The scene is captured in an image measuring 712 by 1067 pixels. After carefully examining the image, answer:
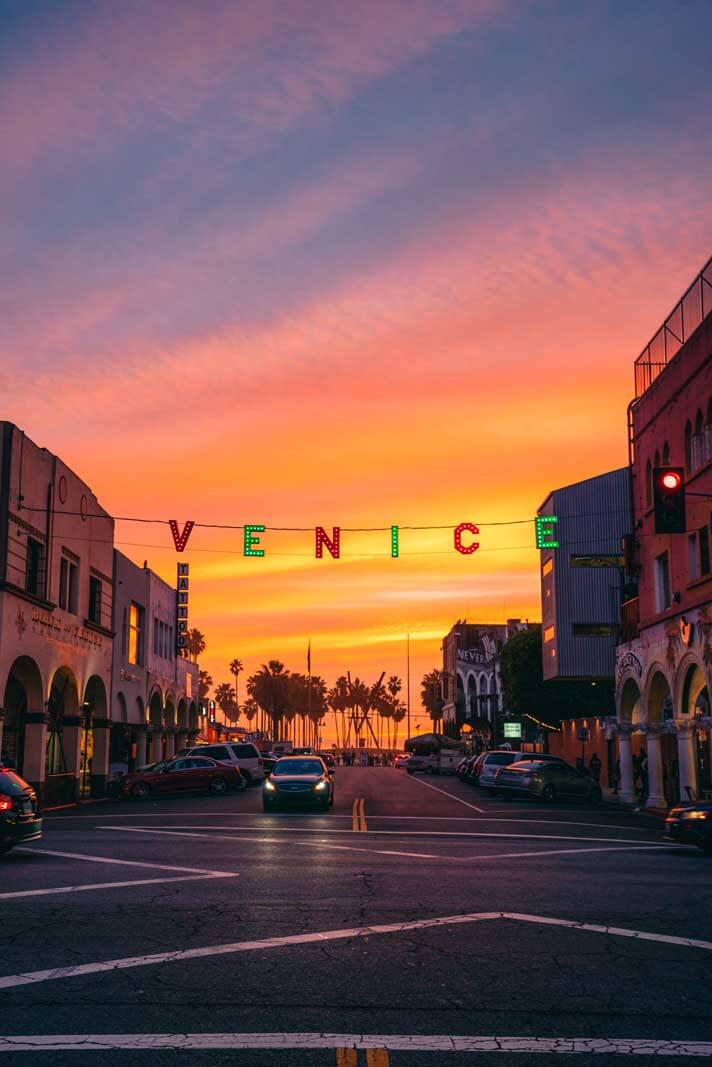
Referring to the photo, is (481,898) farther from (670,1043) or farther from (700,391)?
(700,391)

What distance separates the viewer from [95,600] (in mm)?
44656

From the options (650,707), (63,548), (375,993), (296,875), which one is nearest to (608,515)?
(650,707)

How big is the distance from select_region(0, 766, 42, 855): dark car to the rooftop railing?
23.6 metres

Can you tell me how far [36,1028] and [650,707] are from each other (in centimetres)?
3347

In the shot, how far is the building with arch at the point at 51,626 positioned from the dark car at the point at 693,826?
1947 centimetres

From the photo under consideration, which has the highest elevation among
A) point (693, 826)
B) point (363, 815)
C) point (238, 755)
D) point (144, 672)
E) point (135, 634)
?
point (135, 634)

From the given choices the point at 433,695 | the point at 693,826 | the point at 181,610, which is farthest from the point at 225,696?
the point at 693,826

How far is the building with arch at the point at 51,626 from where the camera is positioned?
32.7 meters

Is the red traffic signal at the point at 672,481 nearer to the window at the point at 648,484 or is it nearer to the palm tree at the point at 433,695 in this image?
the window at the point at 648,484

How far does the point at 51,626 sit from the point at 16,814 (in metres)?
19.9

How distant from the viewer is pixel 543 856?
60.8ft

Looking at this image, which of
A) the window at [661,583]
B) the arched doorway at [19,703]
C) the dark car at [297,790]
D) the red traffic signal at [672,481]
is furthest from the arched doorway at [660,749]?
the arched doorway at [19,703]

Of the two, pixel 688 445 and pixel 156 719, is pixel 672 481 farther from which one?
pixel 156 719

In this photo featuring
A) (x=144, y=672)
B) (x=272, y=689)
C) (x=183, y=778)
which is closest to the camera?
(x=183, y=778)
